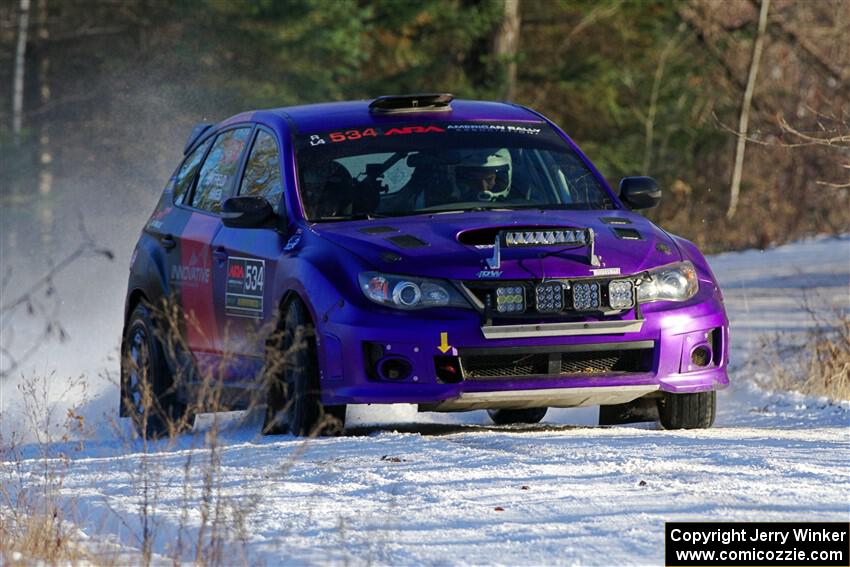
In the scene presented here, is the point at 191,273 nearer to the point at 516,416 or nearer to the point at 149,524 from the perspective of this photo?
the point at 516,416

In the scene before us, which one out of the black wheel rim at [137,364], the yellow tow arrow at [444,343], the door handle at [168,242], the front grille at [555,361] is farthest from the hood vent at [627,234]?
the door handle at [168,242]

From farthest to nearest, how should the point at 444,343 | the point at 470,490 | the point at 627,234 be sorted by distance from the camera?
the point at 627,234
the point at 444,343
the point at 470,490

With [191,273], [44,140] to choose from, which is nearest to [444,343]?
[191,273]

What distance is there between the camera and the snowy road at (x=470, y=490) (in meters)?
5.50

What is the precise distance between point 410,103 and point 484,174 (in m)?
0.74

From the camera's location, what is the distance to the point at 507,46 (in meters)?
28.6

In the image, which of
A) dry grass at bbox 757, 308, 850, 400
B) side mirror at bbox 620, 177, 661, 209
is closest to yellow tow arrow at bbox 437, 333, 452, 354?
side mirror at bbox 620, 177, 661, 209

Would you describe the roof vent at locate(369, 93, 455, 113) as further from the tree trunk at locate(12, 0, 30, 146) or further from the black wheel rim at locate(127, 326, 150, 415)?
the tree trunk at locate(12, 0, 30, 146)

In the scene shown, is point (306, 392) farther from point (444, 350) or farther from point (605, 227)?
point (605, 227)

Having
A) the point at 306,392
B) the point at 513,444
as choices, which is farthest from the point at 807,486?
the point at 306,392

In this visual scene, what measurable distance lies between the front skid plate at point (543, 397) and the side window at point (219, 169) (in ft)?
7.82

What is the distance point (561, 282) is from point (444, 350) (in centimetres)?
58

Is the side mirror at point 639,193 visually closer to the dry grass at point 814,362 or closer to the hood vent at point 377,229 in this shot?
the hood vent at point 377,229

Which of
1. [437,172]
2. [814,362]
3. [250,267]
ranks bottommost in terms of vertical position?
[814,362]
